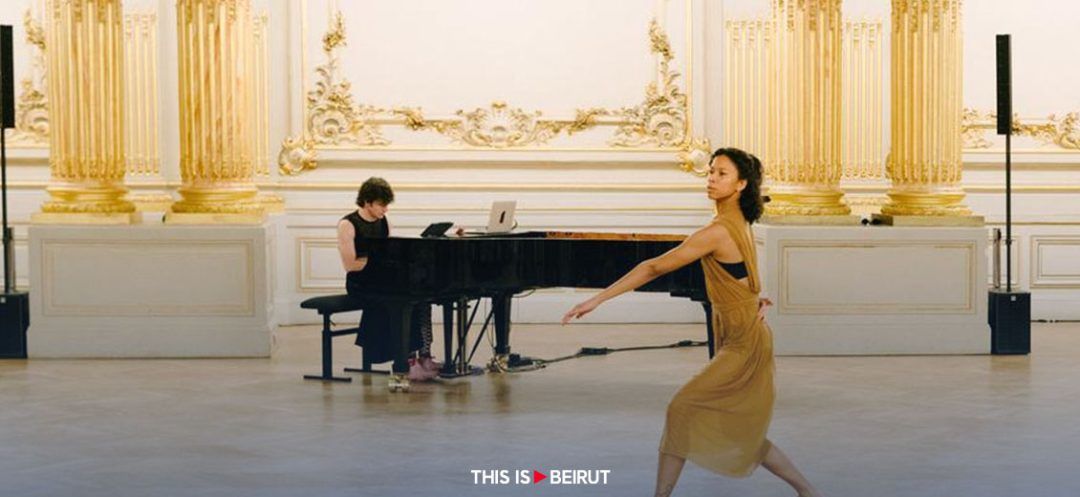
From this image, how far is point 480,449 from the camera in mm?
7316

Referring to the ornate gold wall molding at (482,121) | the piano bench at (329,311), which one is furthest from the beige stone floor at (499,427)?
the ornate gold wall molding at (482,121)

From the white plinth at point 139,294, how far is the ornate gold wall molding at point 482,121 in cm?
233

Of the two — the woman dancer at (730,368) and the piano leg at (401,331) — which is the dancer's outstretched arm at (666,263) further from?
the piano leg at (401,331)

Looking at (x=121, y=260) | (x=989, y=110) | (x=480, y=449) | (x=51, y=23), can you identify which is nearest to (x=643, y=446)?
(x=480, y=449)

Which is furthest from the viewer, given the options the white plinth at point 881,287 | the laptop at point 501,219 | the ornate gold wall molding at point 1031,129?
the ornate gold wall molding at point 1031,129

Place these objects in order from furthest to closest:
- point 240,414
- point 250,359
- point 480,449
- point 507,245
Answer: point 250,359 → point 507,245 → point 240,414 → point 480,449

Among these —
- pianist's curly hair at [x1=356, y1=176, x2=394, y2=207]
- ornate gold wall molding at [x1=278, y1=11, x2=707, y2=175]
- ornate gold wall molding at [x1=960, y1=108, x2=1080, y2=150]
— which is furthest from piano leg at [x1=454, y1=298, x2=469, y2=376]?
ornate gold wall molding at [x1=960, y1=108, x2=1080, y2=150]

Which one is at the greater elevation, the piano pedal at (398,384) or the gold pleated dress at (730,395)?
the gold pleated dress at (730,395)

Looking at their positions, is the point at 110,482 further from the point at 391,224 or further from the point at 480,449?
the point at 391,224

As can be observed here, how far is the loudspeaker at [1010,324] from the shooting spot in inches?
427

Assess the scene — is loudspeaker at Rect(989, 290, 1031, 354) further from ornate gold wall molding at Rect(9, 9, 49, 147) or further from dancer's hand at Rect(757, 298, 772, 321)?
ornate gold wall molding at Rect(9, 9, 49, 147)

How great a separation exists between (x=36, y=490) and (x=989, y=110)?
8710 mm

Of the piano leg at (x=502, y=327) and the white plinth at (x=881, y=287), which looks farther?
the white plinth at (x=881, y=287)

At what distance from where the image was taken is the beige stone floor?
6.59 meters
